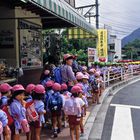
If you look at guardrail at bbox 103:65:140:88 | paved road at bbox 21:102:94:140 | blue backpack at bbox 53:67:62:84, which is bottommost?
paved road at bbox 21:102:94:140

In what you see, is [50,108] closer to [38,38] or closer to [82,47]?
[38,38]

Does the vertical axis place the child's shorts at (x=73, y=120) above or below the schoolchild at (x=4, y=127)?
below

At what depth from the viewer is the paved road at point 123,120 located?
31.7 ft

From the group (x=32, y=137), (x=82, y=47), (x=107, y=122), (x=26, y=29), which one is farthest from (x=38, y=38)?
(x=82, y=47)

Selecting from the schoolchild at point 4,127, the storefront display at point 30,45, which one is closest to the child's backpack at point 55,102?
the schoolchild at point 4,127

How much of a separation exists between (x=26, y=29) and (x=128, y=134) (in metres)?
A: 7.12

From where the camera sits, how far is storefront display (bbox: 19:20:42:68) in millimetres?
14853

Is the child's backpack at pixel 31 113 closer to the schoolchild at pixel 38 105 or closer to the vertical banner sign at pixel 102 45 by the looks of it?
the schoolchild at pixel 38 105

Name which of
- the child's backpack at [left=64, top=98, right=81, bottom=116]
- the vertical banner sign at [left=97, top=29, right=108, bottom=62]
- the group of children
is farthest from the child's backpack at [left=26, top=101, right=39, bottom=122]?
the vertical banner sign at [left=97, top=29, right=108, bottom=62]

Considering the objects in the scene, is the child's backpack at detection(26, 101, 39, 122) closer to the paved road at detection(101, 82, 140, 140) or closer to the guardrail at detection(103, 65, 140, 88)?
the paved road at detection(101, 82, 140, 140)

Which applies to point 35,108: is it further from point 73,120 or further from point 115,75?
point 115,75

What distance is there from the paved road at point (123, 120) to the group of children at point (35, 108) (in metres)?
1.13

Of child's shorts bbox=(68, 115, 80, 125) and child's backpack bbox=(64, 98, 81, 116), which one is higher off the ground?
child's backpack bbox=(64, 98, 81, 116)

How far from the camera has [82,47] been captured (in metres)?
54.9
